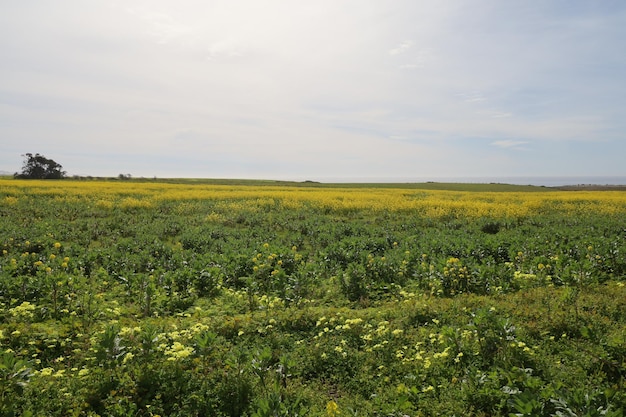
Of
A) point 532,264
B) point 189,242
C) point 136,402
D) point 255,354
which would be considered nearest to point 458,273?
point 532,264

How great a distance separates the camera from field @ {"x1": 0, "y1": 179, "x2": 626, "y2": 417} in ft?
16.0

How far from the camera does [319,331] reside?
747 centimetres

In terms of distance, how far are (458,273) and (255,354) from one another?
21.1ft

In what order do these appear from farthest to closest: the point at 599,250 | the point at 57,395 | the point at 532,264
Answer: the point at 599,250
the point at 532,264
the point at 57,395

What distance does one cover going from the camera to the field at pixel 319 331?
16.0 feet

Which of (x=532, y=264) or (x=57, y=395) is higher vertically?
(x=532, y=264)

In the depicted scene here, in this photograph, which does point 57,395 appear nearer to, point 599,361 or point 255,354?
point 255,354

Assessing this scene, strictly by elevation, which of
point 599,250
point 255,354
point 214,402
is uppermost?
point 599,250

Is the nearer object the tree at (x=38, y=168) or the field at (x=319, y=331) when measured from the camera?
the field at (x=319, y=331)

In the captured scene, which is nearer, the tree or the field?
the field

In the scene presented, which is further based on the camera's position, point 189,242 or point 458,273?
point 189,242

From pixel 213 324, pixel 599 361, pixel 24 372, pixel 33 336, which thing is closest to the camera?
pixel 24 372

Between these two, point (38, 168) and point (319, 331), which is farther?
point (38, 168)

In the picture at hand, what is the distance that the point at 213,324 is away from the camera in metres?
7.50
